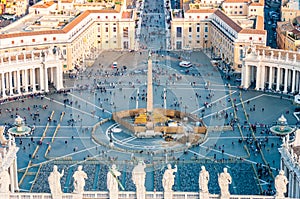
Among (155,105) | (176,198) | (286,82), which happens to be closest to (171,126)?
(155,105)

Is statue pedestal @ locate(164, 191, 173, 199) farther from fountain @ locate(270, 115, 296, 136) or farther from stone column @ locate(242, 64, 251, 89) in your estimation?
stone column @ locate(242, 64, 251, 89)

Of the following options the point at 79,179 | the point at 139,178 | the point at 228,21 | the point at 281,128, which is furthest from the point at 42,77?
the point at 139,178

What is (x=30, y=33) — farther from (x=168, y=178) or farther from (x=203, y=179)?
(x=203, y=179)

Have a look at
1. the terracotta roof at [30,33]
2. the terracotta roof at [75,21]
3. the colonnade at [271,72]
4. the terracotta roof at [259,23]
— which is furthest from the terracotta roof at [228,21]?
the terracotta roof at [30,33]

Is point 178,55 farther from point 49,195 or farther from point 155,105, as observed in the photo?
point 49,195

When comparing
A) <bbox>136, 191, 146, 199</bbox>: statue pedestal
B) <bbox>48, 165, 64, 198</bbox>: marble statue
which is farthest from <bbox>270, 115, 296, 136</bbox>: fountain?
<bbox>48, 165, 64, 198</bbox>: marble statue

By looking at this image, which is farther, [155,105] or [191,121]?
[155,105]
